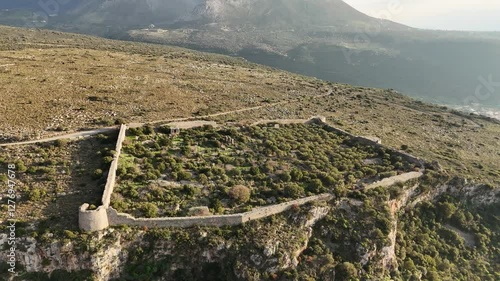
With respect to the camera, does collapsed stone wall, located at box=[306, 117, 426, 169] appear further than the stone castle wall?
Yes

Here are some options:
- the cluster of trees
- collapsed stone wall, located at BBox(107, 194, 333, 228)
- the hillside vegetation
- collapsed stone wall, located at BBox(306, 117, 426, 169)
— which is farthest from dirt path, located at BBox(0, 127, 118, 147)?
collapsed stone wall, located at BBox(306, 117, 426, 169)

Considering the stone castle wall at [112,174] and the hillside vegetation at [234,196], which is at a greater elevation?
the stone castle wall at [112,174]

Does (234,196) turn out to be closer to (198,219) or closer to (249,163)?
(198,219)

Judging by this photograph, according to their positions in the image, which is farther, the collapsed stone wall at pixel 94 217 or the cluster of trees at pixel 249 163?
the cluster of trees at pixel 249 163

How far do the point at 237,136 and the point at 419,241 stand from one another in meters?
26.0

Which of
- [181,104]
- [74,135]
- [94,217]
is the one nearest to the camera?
[94,217]

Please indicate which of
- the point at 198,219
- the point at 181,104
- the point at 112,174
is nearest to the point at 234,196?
the point at 198,219

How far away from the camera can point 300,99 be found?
92.3 meters

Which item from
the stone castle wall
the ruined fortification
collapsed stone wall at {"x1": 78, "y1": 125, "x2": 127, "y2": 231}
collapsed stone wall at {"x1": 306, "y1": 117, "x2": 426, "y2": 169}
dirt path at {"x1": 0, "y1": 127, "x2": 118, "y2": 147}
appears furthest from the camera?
collapsed stone wall at {"x1": 306, "y1": 117, "x2": 426, "y2": 169}

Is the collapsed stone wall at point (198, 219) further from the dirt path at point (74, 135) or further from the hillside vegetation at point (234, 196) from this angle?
the dirt path at point (74, 135)

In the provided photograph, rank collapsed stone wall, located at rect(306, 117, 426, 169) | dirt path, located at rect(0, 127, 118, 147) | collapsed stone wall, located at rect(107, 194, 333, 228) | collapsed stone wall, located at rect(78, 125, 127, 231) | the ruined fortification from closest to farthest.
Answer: collapsed stone wall, located at rect(78, 125, 127, 231)
the ruined fortification
collapsed stone wall, located at rect(107, 194, 333, 228)
dirt path, located at rect(0, 127, 118, 147)
collapsed stone wall, located at rect(306, 117, 426, 169)

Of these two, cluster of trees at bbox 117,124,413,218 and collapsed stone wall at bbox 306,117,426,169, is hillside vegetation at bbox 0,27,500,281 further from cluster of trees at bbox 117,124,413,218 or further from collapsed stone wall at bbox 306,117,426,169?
collapsed stone wall at bbox 306,117,426,169

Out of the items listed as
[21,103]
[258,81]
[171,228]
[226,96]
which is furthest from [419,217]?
[258,81]

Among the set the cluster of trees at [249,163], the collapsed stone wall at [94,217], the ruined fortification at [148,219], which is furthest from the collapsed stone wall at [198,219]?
the cluster of trees at [249,163]
